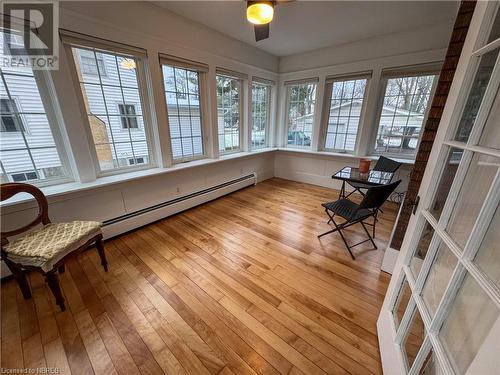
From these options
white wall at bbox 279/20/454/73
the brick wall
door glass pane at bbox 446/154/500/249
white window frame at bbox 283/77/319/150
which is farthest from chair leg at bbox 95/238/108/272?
white wall at bbox 279/20/454/73

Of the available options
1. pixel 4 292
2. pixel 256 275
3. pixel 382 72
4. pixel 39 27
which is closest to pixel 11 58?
pixel 39 27

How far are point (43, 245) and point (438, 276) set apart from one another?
240cm

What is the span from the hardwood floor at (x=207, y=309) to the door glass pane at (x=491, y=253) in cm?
101

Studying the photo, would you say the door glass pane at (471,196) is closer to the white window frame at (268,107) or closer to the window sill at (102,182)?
the window sill at (102,182)

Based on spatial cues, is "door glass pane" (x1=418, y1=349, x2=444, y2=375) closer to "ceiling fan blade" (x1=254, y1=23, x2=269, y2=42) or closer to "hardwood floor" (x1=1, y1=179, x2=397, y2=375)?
"hardwood floor" (x1=1, y1=179, x2=397, y2=375)

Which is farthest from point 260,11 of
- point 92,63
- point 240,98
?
point 240,98

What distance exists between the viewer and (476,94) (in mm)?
766

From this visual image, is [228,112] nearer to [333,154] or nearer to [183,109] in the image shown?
[183,109]

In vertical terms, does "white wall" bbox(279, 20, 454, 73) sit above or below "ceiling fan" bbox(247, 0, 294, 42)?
above

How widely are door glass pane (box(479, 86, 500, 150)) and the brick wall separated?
927mm

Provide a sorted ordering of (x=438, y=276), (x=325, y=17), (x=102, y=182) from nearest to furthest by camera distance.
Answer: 1. (x=438, y=276)
2. (x=102, y=182)
3. (x=325, y=17)

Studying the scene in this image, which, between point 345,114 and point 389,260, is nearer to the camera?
point 389,260

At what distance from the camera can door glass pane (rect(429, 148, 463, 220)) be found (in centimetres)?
83

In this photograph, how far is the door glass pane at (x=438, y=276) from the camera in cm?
78
